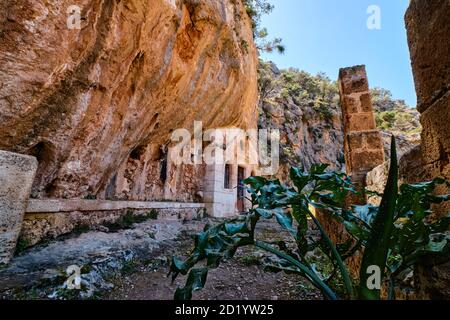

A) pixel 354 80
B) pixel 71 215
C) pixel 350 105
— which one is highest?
pixel 354 80

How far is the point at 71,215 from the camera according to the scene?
3320mm

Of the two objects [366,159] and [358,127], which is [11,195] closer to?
[366,159]

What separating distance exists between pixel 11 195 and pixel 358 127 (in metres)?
Answer: 4.11

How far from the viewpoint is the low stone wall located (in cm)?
265

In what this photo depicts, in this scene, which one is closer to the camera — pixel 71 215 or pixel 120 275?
pixel 120 275

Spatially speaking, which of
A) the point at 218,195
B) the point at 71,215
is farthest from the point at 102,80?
the point at 218,195

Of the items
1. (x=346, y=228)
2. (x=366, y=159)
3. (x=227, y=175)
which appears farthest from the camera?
(x=227, y=175)

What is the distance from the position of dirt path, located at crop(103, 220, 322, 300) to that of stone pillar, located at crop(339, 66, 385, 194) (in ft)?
4.62

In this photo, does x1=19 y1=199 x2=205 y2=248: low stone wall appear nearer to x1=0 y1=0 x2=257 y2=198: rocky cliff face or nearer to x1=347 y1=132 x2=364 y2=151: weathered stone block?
x1=0 y1=0 x2=257 y2=198: rocky cliff face

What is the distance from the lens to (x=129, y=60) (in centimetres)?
350

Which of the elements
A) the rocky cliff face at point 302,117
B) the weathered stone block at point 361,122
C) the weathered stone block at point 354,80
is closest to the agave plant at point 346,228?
the weathered stone block at point 361,122

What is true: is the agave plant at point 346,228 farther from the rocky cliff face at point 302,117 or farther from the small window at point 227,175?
the rocky cliff face at point 302,117

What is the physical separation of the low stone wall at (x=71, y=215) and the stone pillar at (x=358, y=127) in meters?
3.66
